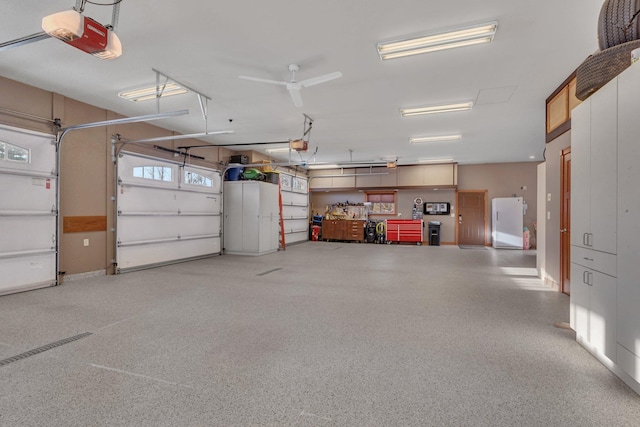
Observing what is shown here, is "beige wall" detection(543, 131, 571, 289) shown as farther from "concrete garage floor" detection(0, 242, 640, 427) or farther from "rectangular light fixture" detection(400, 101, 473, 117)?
"rectangular light fixture" detection(400, 101, 473, 117)

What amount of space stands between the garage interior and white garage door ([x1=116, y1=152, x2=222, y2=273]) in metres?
0.05

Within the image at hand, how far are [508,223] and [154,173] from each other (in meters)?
11.3

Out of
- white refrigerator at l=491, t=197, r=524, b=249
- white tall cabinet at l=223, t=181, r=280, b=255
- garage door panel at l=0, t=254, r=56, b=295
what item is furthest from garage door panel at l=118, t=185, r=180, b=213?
white refrigerator at l=491, t=197, r=524, b=249

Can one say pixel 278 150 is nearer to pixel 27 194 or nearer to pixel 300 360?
pixel 27 194

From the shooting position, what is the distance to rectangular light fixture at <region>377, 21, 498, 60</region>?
3.23 metres

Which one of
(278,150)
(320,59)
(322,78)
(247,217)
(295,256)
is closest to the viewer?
(322,78)

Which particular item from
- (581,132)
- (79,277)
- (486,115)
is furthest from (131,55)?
(486,115)

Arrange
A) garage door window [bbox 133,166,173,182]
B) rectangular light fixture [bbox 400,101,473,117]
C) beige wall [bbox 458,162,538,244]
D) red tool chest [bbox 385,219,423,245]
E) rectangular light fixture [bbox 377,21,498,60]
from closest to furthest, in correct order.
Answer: rectangular light fixture [bbox 377,21,498,60], rectangular light fixture [bbox 400,101,473,117], garage door window [bbox 133,166,173,182], beige wall [bbox 458,162,538,244], red tool chest [bbox 385,219,423,245]

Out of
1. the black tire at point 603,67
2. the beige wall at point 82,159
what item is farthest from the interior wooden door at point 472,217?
the black tire at point 603,67

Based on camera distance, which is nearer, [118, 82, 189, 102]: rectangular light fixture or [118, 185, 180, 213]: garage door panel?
[118, 82, 189, 102]: rectangular light fixture

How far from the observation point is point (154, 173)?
6902mm

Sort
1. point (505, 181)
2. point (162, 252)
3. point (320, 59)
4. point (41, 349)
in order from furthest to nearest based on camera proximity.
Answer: point (505, 181)
point (162, 252)
point (320, 59)
point (41, 349)

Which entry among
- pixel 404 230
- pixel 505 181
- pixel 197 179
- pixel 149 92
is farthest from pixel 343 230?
pixel 149 92

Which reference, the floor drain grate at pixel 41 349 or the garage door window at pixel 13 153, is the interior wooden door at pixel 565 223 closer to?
the floor drain grate at pixel 41 349
